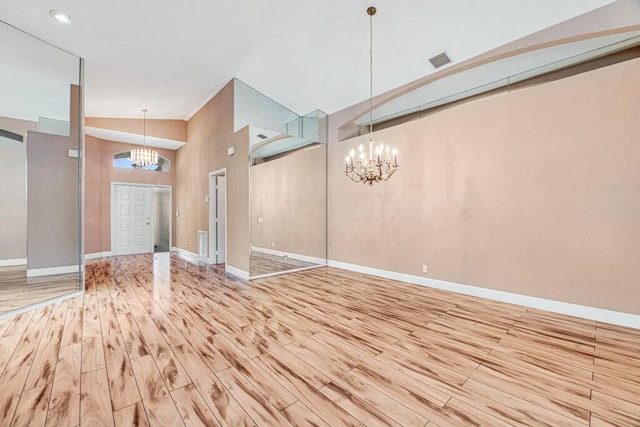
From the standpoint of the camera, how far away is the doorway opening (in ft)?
21.1

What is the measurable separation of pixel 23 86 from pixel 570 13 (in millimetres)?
7288

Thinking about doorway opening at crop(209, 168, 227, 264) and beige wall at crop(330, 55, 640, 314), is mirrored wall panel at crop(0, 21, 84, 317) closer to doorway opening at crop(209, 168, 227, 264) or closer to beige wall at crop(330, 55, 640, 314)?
doorway opening at crop(209, 168, 227, 264)

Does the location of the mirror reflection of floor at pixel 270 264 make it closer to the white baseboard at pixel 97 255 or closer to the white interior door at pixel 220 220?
the white interior door at pixel 220 220

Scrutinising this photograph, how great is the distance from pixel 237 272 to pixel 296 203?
6.71 feet

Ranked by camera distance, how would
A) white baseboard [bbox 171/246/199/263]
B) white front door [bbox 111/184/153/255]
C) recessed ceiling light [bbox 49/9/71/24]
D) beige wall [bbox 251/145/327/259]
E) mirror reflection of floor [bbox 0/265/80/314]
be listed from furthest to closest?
white front door [bbox 111/184/153/255], white baseboard [bbox 171/246/199/263], beige wall [bbox 251/145/327/259], mirror reflection of floor [bbox 0/265/80/314], recessed ceiling light [bbox 49/9/71/24]

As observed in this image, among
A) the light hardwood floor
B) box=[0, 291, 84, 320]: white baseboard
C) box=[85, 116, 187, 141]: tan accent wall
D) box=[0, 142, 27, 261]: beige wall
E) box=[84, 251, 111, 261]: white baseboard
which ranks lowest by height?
the light hardwood floor

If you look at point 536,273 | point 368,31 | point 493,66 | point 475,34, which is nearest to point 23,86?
point 368,31

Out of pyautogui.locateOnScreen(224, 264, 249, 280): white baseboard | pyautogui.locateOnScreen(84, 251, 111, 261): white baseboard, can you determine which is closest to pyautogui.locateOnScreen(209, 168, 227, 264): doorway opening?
pyautogui.locateOnScreen(224, 264, 249, 280): white baseboard

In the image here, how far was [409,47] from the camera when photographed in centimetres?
406

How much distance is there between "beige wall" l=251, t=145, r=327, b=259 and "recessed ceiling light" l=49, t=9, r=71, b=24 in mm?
3238

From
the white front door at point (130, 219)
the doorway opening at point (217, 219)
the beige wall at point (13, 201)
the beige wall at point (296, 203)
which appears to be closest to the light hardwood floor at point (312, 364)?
the beige wall at point (13, 201)

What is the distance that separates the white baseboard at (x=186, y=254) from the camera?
7189mm

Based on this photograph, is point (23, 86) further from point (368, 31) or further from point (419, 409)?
point (419, 409)

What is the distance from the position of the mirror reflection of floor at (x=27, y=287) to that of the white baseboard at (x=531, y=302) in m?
5.39
